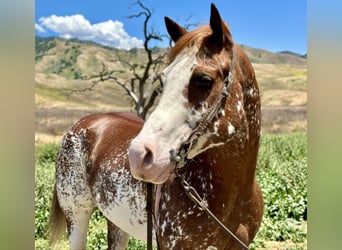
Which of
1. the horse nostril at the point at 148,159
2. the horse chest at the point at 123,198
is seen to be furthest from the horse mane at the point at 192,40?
the horse chest at the point at 123,198

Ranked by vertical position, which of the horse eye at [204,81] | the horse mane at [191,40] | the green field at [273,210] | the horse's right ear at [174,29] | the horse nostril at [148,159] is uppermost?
the horse's right ear at [174,29]

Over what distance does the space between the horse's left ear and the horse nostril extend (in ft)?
1.71

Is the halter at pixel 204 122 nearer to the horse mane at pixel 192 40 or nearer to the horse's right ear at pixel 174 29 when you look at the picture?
the horse mane at pixel 192 40

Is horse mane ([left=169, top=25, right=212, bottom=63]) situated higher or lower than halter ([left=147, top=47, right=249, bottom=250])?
higher

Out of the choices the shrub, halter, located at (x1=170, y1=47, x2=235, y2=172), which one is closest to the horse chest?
halter, located at (x1=170, y1=47, x2=235, y2=172)

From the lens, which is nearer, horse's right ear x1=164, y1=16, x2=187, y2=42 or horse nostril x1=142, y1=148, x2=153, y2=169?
horse nostril x1=142, y1=148, x2=153, y2=169

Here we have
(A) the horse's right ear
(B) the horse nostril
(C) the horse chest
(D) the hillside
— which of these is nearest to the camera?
(B) the horse nostril

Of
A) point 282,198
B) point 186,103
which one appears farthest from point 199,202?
point 282,198

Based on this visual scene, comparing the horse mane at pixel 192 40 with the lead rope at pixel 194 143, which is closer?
the lead rope at pixel 194 143

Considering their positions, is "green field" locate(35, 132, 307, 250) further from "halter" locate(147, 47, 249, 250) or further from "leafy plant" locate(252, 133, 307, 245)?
"halter" locate(147, 47, 249, 250)

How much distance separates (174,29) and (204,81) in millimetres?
402

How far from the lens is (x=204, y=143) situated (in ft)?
5.07

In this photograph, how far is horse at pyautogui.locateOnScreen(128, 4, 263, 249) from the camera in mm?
1455

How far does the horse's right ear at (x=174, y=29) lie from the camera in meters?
1.79
